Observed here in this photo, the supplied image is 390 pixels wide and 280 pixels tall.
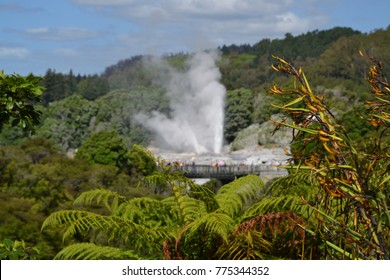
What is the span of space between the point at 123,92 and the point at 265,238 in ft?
294

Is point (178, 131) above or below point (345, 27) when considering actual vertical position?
below

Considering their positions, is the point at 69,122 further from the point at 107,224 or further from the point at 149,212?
the point at 107,224

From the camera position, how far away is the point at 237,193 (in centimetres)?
600

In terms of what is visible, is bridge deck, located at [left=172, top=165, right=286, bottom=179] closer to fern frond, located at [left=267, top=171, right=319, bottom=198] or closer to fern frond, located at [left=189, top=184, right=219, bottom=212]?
fern frond, located at [left=189, top=184, right=219, bottom=212]

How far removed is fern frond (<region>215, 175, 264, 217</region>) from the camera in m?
5.70

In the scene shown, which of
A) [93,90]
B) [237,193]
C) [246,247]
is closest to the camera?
[246,247]

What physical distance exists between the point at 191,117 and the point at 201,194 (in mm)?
93428

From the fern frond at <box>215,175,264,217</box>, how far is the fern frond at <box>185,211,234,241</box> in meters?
0.61

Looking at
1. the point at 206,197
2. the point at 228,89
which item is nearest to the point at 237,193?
the point at 206,197

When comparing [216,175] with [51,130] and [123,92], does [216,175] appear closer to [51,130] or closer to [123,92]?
[51,130]

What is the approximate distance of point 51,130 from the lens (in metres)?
74.6

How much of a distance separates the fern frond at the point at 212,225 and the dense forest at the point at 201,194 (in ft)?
0.04

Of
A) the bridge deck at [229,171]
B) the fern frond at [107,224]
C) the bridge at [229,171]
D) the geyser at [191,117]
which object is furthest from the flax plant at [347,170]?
the geyser at [191,117]

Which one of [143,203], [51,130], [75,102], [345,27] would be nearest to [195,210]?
[143,203]
